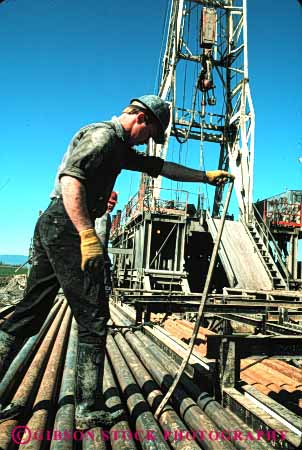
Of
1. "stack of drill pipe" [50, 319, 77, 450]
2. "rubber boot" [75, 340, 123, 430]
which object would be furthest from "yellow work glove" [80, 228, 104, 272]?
"stack of drill pipe" [50, 319, 77, 450]

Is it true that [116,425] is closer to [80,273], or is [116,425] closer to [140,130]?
[80,273]

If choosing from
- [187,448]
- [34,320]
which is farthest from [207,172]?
[187,448]

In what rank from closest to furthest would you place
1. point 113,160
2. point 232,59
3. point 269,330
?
point 113,160
point 269,330
point 232,59

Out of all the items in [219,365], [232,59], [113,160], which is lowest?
[219,365]

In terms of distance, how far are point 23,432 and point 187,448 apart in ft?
2.98

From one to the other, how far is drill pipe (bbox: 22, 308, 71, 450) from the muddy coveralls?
23 centimetres

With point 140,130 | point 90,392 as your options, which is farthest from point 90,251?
point 140,130

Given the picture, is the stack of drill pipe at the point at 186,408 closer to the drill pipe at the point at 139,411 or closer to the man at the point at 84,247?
the drill pipe at the point at 139,411

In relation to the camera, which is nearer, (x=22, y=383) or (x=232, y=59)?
(x=22, y=383)

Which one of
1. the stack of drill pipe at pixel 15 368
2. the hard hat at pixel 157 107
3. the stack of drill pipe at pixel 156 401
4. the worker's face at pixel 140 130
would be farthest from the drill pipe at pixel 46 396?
the hard hat at pixel 157 107

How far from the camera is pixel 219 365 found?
279 cm

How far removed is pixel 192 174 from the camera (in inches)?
132

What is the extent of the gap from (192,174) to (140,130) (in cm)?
89

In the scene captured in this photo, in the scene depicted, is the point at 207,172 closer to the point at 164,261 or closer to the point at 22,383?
the point at 22,383
